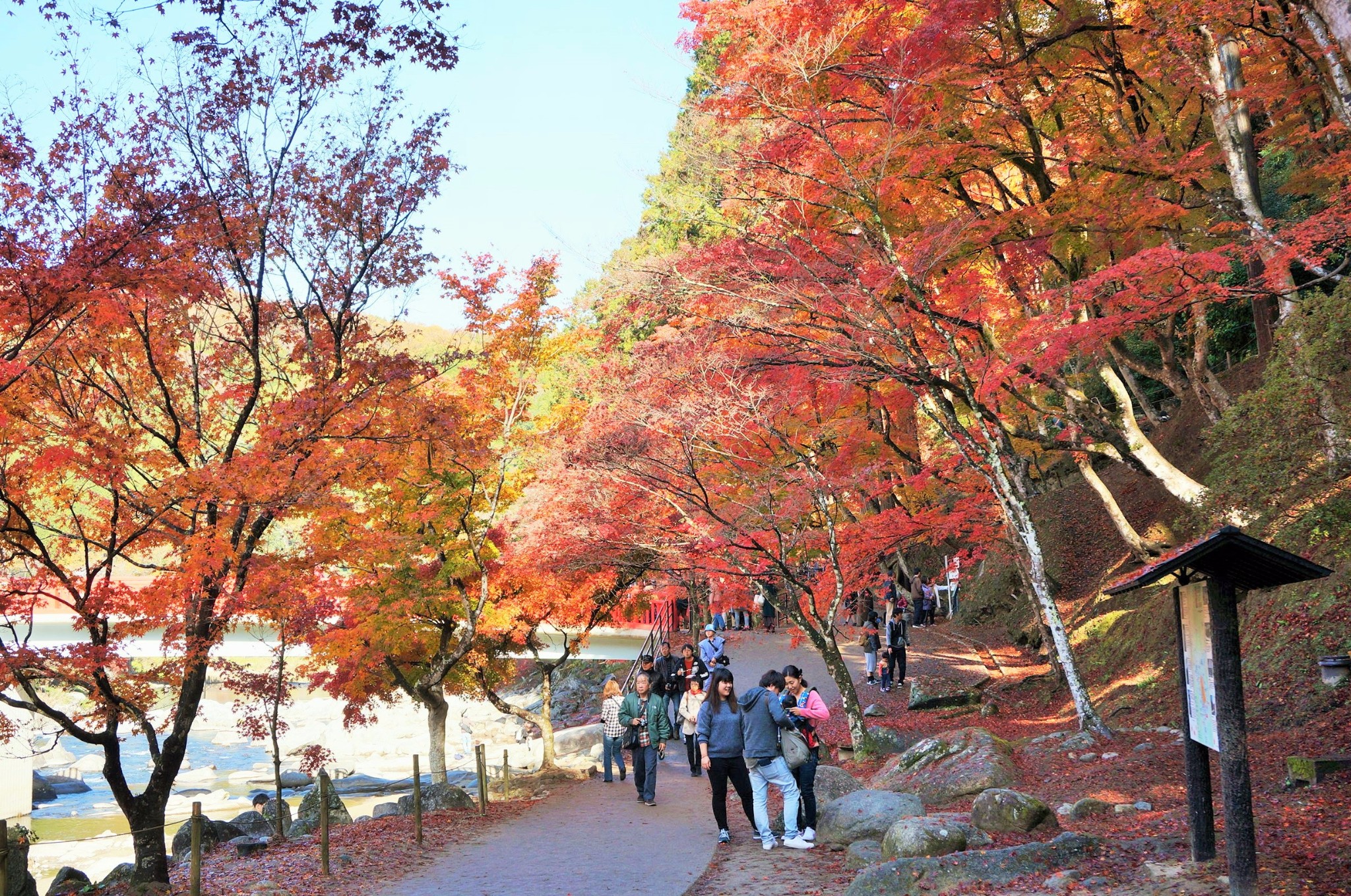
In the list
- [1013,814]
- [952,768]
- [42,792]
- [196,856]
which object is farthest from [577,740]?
[42,792]

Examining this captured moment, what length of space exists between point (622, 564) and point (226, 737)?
26135 mm

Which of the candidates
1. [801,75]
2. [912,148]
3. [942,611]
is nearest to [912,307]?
[912,148]

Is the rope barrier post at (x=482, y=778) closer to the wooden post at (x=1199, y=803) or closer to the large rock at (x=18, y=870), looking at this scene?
the large rock at (x=18, y=870)

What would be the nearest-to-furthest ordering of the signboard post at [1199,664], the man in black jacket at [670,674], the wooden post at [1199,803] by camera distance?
the signboard post at [1199,664], the wooden post at [1199,803], the man in black jacket at [670,674]

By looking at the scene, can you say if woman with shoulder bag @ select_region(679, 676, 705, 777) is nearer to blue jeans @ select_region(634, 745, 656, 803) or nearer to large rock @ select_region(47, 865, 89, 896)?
blue jeans @ select_region(634, 745, 656, 803)

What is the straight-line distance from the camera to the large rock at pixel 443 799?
13.2 m

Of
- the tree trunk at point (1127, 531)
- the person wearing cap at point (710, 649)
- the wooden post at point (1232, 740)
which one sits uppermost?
the tree trunk at point (1127, 531)

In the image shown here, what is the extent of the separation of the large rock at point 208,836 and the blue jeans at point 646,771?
→ 6.80 meters

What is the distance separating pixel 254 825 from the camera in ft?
56.1

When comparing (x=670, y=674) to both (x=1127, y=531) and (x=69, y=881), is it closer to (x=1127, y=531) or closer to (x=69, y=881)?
(x=1127, y=531)

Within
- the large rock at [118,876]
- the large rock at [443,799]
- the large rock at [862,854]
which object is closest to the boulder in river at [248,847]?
the large rock at [118,876]

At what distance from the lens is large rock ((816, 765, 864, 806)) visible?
10.4 meters

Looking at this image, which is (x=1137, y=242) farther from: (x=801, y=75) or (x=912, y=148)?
(x=801, y=75)

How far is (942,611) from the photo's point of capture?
1150 inches
